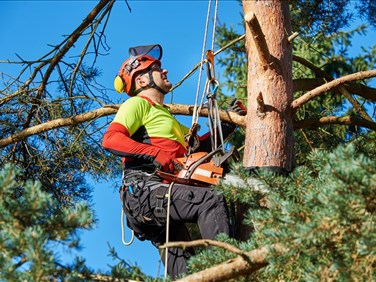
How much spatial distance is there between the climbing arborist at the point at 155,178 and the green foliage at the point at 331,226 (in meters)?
1.15

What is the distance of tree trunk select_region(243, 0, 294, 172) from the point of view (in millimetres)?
4801

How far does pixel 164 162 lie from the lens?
4895 millimetres

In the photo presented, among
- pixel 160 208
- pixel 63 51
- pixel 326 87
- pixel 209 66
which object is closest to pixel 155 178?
pixel 160 208

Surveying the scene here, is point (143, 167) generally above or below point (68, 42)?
below

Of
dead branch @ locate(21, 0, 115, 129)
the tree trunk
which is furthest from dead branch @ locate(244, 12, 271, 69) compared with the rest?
dead branch @ locate(21, 0, 115, 129)

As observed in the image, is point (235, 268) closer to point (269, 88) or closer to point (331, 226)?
point (331, 226)

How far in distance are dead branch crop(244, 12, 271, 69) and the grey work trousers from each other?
927mm

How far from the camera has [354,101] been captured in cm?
632

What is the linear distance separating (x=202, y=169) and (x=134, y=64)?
122cm

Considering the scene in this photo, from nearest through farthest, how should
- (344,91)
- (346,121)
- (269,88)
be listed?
(269,88) < (346,121) < (344,91)

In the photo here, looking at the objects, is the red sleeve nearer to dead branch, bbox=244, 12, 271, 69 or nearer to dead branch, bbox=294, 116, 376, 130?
dead branch, bbox=244, 12, 271, 69

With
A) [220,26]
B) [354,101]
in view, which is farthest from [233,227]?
[220,26]

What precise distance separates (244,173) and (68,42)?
344 cm

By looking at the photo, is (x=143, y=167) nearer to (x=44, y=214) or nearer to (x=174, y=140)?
(x=174, y=140)
